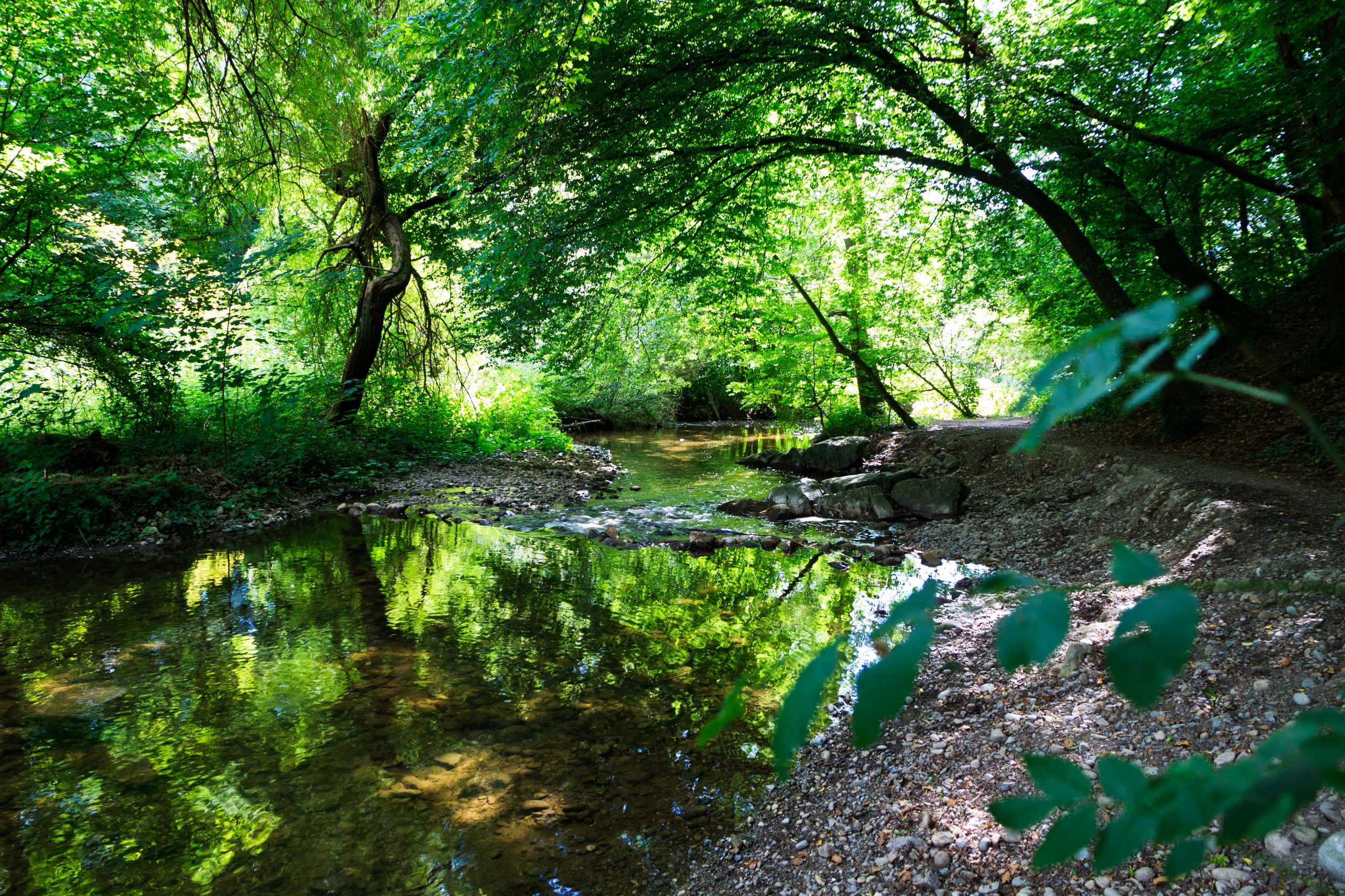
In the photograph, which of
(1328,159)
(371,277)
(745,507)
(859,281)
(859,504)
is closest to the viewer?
(1328,159)

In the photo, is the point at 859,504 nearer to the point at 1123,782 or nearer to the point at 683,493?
the point at 683,493

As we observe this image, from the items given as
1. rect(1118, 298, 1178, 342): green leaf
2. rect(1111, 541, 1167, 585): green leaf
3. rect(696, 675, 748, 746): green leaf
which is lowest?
rect(696, 675, 748, 746): green leaf

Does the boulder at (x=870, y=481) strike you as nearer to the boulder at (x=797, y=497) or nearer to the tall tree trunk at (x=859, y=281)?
the boulder at (x=797, y=497)

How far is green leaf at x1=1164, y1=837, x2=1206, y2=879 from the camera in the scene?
1.95 feet

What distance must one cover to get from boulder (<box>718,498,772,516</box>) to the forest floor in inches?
192

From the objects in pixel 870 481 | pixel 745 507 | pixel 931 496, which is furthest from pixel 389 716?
pixel 870 481

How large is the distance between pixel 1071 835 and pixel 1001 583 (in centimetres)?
26

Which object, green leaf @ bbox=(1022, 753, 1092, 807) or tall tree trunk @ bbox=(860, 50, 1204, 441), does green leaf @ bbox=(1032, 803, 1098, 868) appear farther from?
tall tree trunk @ bbox=(860, 50, 1204, 441)

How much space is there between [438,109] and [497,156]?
76cm

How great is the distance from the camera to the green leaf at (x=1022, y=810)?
68 centimetres

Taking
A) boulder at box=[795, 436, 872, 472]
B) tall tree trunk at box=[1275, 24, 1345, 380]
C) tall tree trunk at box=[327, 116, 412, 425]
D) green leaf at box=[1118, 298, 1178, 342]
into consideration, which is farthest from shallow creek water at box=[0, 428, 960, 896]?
boulder at box=[795, 436, 872, 472]

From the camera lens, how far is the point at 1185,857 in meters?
0.66

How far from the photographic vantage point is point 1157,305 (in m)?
0.60

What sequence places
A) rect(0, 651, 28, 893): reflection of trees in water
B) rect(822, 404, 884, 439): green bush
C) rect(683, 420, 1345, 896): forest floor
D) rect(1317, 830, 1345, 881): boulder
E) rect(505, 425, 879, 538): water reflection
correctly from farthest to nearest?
A: rect(822, 404, 884, 439): green bush < rect(505, 425, 879, 538): water reflection < rect(0, 651, 28, 893): reflection of trees in water < rect(683, 420, 1345, 896): forest floor < rect(1317, 830, 1345, 881): boulder
